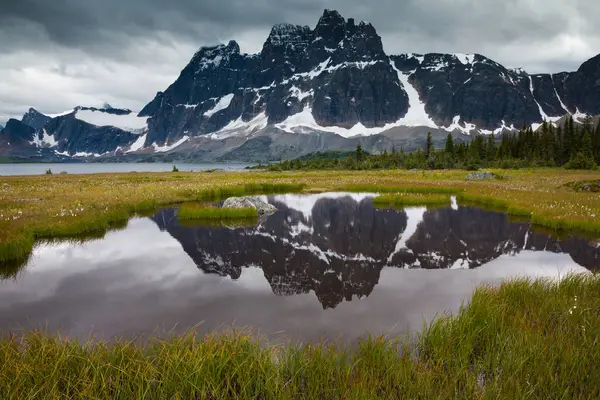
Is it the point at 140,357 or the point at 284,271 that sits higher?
the point at 140,357

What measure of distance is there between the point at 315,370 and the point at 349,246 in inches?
505

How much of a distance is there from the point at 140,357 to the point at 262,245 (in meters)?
12.0

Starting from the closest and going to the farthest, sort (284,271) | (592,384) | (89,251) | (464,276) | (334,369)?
(592,384) → (334,369) → (464,276) → (284,271) → (89,251)

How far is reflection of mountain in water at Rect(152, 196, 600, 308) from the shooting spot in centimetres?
1311

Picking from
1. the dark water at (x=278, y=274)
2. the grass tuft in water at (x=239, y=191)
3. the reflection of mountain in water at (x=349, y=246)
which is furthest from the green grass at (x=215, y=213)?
the grass tuft in water at (x=239, y=191)

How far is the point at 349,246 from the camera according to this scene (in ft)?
59.4

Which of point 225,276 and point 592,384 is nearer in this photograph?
point 592,384

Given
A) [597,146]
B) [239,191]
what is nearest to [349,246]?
[239,191]

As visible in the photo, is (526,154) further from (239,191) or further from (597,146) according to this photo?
(239,191)

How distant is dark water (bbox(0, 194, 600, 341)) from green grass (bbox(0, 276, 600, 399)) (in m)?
2.21

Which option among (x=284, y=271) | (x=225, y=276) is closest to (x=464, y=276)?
(x=284, y=271)

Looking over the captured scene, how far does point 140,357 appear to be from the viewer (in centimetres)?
586

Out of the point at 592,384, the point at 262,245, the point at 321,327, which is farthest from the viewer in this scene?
the point at 262,245

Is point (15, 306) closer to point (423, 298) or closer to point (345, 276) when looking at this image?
point (345, 276)
